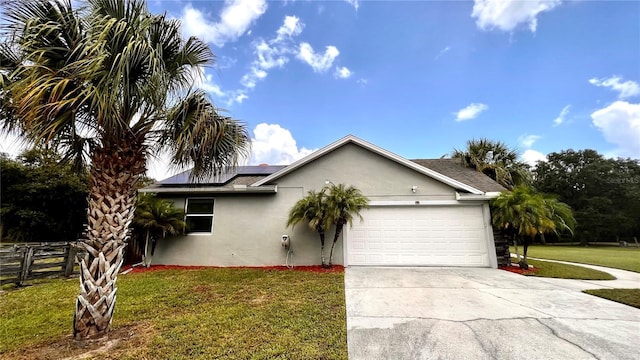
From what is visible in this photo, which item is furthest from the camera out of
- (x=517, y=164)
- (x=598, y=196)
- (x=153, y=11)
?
(x=598, y=196)

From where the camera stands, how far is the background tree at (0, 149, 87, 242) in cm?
2348

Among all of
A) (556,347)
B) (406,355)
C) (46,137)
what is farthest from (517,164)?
(46,137)

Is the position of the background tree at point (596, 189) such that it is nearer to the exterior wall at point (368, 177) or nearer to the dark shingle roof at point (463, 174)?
the dark shingle roof at point (463, 174)

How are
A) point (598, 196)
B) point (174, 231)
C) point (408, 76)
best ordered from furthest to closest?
point (598, 196)
point (408, 76)
point (174, 231)

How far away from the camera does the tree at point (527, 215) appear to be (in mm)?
8422

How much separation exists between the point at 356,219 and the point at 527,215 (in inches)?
216

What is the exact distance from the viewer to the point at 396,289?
644 cm

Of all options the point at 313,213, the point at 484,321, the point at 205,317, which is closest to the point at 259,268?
the point at 313,213

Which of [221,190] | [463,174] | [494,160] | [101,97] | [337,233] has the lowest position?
[337,233]

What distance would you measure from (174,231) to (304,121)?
9.53m

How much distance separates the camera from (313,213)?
8.77 meters

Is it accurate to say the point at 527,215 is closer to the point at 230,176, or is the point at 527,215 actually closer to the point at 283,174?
the point at 283,174

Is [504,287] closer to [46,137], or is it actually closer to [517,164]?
[46,137]

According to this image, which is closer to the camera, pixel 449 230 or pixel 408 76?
pixel 449 230
